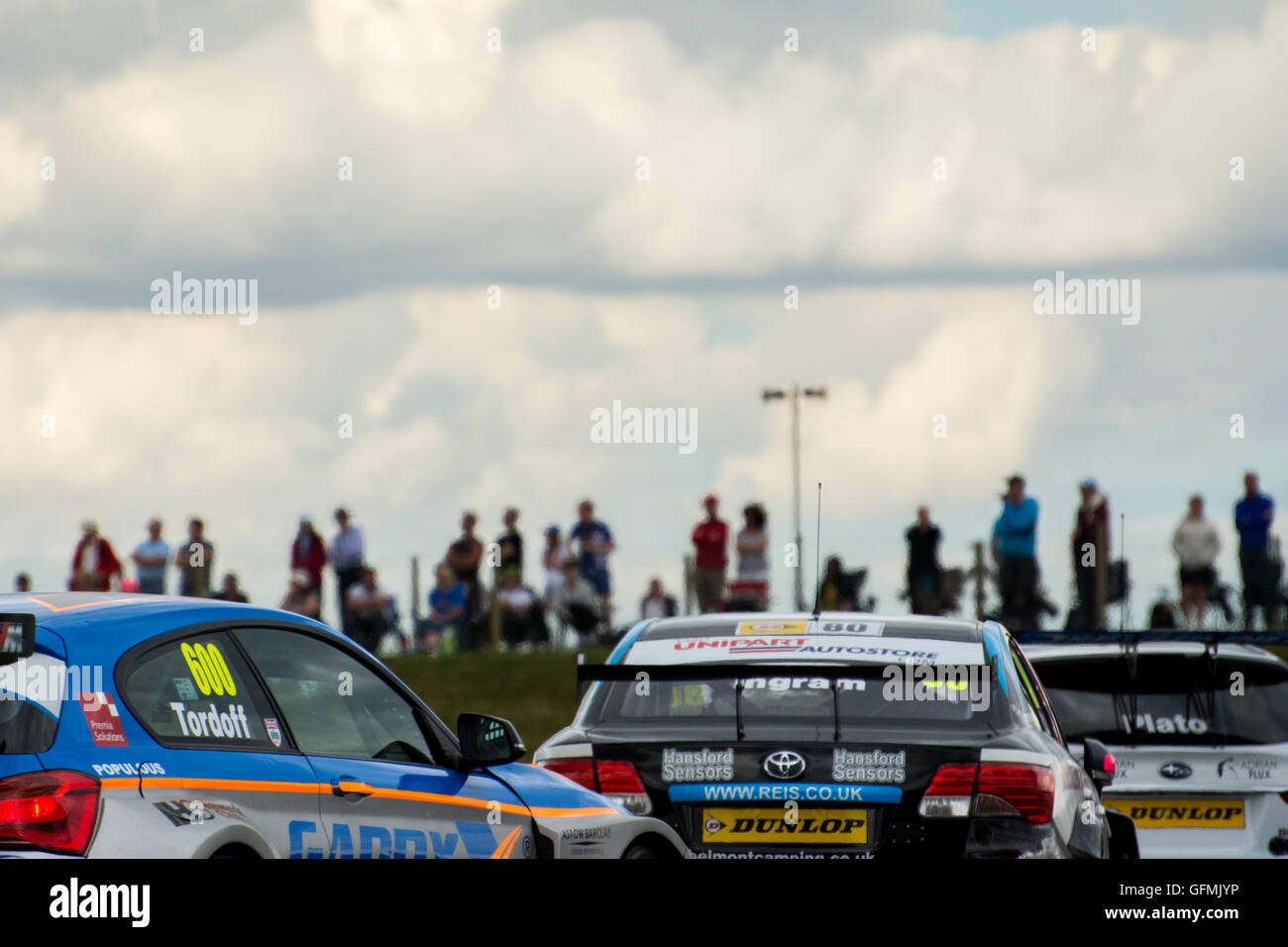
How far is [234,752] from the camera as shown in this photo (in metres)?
5.84

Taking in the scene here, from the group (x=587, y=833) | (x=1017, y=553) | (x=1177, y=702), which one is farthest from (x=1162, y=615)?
(x=587, y=833)

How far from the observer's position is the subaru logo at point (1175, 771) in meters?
10.1

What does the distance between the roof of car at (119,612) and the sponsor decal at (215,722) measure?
228mm

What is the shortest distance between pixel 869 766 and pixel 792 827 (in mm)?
344

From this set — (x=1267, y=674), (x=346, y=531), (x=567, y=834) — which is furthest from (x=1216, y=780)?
(x=346, y=531)

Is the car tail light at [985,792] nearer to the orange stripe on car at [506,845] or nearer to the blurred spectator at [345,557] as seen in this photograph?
the orange stripe on car at [506,845]

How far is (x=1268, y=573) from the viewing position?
23.5 metres

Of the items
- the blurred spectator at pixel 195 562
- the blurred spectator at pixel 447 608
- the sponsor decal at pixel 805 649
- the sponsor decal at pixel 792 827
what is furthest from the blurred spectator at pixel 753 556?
the sponsor decal at pixel 792 827

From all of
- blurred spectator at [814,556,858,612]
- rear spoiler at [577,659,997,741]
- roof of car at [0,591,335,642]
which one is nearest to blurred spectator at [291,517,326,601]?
blurred spectator at [814,556,858,612]

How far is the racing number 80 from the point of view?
589 cm

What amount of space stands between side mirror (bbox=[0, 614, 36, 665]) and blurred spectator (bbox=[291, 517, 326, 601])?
763 inches

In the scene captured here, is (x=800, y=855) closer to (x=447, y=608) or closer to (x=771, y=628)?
(x=771, y=628)

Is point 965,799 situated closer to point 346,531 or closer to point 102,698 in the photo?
point 102,698
